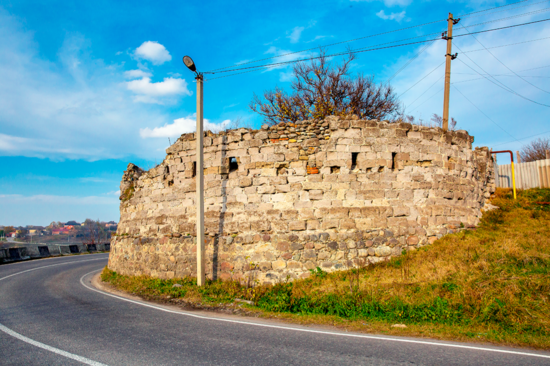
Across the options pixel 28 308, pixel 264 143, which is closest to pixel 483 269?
pixel 264 143

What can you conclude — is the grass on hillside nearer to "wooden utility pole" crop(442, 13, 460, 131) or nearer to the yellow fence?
the yellow fence

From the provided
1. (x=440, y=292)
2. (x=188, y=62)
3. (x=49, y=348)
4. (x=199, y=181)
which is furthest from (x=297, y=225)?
(x=49, y=348)

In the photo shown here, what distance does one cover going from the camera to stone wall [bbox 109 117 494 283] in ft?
Answer: 31.6

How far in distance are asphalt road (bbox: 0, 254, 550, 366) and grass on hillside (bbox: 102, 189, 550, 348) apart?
0.76m

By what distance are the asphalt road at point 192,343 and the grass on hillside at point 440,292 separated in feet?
2.51

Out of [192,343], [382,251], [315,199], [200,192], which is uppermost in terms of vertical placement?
[200,192]

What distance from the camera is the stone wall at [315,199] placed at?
964 centimetres

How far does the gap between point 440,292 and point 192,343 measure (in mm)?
5130

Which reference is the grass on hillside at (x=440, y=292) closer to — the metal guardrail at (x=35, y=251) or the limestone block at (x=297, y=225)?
the limestone block at (x=297, y=225)

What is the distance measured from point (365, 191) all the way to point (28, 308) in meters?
9.36

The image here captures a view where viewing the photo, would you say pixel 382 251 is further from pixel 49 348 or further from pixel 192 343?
pixel 49 348

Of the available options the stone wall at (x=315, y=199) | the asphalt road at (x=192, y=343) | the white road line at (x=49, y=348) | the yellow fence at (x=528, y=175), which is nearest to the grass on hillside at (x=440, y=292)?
the stone wall at (x=315, y=199)

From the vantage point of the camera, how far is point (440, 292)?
22.9 feet

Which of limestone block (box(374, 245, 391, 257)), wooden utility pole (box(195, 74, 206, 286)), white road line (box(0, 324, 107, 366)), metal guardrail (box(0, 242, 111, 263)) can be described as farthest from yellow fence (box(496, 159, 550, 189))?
metal guardrail (box(0, 242, 111, 263))
